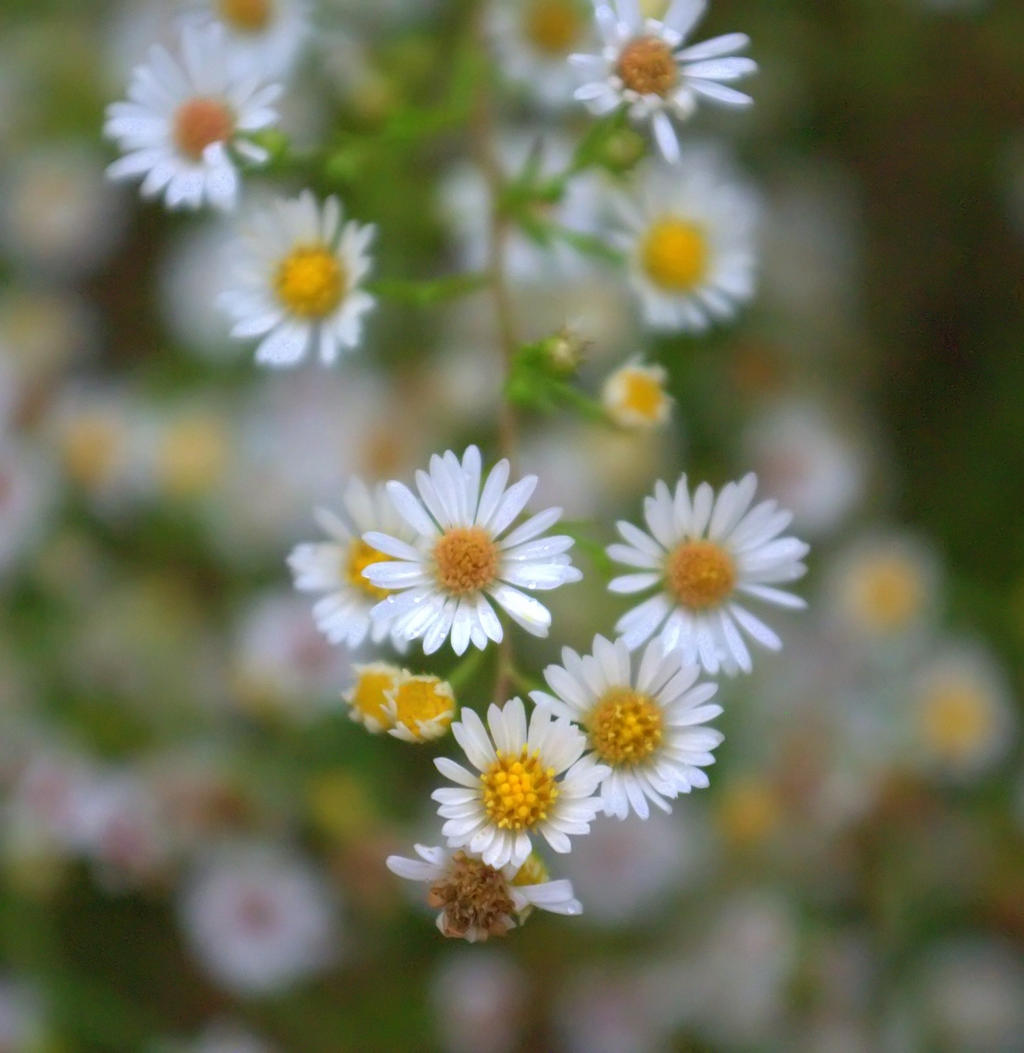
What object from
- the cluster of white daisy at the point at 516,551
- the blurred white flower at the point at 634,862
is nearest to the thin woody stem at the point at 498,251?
the cluster of white daisy at the point at 516,551

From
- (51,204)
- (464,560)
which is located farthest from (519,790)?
(51,204)

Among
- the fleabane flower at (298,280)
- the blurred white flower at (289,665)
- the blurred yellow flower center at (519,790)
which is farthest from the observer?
the blurred white flower at (289,665)

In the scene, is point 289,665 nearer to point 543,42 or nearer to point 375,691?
point 375,691

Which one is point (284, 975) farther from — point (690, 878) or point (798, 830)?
point (798, 830)

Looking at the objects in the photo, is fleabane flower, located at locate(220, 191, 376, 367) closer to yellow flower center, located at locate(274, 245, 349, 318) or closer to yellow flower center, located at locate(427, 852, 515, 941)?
yellow flower center, located at locate(274, 245, 349, 318)

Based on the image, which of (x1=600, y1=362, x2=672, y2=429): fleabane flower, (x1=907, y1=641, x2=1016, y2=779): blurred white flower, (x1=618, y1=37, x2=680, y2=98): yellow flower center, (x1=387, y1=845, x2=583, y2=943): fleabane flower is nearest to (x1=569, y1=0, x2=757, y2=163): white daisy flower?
(x1=618, y1=37, x2=680, y2=98): yellow flower center

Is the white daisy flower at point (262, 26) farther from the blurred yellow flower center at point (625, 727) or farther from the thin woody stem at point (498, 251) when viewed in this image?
the blurred yellow flower center at point (625, 727)
